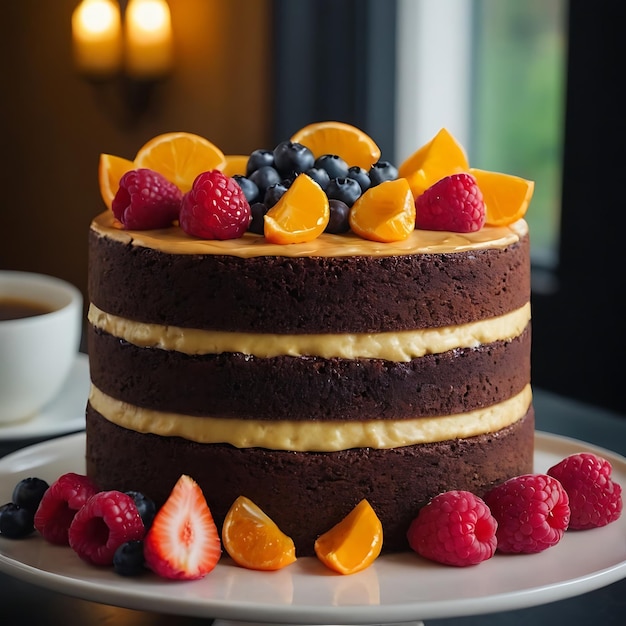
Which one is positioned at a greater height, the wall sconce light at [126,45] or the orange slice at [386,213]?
the wall sconce light at [126,45]

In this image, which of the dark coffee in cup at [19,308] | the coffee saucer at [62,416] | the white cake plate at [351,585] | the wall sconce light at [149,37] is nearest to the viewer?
the white cake plate at [351,585]

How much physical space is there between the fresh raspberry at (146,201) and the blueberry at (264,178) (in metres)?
0.13

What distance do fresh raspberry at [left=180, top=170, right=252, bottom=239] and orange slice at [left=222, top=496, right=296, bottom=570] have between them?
16.2 inches

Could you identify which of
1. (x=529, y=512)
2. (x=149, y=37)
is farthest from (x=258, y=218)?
(x=149, y=37)

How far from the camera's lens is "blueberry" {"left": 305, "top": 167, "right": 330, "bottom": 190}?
1.81m

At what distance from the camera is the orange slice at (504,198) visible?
74.9 inches

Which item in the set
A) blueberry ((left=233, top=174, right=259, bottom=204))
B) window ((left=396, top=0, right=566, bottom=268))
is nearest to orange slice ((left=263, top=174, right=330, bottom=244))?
blueberry ((left=233, top=174, right=259, bottom=204))

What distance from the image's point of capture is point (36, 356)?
2.42 meters

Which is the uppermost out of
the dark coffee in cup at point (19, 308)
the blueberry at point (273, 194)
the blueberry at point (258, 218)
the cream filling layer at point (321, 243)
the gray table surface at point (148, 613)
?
the blueberry at point (273, 194)

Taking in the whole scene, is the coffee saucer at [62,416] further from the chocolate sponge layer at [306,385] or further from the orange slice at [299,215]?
the orange slice at [299,215]

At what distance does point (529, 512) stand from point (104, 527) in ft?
2.08

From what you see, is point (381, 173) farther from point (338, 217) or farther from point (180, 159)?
point (180, 159)

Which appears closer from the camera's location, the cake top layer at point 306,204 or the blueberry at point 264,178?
the cake top layer at point 306,204

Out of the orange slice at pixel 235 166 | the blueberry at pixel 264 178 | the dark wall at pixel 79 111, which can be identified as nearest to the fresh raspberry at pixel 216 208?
the blueberry at pixel 264 178
